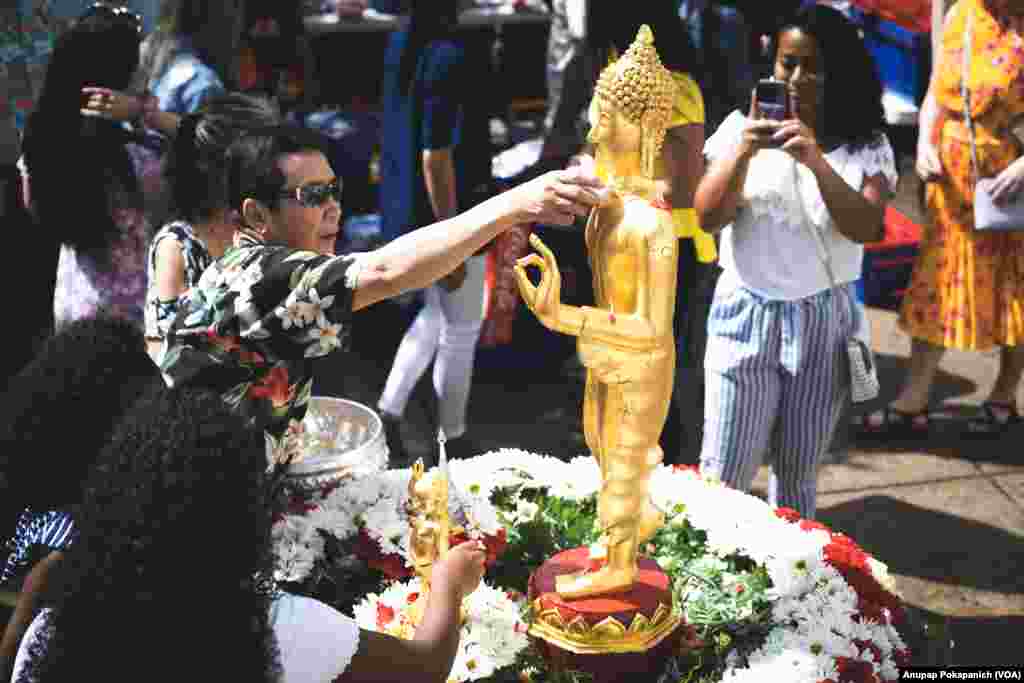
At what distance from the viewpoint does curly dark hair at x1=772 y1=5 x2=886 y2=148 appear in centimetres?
401

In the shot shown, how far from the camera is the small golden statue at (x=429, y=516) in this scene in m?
2.94

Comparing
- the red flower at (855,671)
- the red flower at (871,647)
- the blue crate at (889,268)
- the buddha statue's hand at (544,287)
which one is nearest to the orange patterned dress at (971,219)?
the blue crate at (889,268)

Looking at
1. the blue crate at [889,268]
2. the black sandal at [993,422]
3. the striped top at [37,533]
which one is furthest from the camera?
the blue crate at [889,268]

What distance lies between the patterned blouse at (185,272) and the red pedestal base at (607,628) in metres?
1.18

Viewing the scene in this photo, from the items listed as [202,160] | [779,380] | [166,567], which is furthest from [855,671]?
[202,160]

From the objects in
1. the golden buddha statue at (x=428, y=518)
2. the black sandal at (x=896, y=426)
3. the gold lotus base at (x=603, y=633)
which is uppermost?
the golden buddha statue at (x=428, y=518)

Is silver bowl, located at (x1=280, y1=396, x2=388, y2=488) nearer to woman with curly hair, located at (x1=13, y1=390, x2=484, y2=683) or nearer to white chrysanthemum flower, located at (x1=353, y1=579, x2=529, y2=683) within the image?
white chrysanthemum flower, located at (x1=353, y1=579, x2=529, y2=683)

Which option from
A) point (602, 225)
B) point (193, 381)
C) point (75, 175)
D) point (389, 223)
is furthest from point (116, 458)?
point (389, 223)

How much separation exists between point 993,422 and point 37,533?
4.47 metres

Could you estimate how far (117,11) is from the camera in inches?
187

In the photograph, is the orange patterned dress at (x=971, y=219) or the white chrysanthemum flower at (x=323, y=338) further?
the orange patterned dress at (x=971, y=219)

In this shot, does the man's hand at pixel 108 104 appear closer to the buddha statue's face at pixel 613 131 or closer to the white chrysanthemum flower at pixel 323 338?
the white chrysanthemum flower at pixel 323 338

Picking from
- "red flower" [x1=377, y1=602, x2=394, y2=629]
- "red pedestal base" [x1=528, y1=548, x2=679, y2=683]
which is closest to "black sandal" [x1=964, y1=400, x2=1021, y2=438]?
"red pedestal base" [x1=528, y1=548, x2=679, y2=683]

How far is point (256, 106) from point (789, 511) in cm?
209
